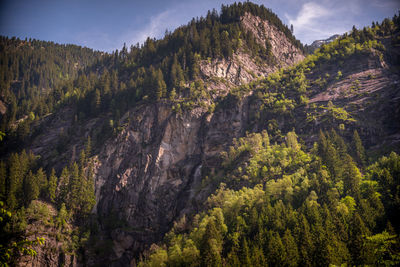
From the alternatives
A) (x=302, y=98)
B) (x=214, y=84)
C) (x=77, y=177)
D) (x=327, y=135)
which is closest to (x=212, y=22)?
(x=214, y=84)

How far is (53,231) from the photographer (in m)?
77.6

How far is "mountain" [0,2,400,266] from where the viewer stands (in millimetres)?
60031

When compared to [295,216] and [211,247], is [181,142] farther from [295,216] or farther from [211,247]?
[295,216]

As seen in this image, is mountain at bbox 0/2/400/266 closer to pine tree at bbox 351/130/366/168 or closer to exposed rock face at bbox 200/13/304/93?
pine tree at bbox 351/130/366/168

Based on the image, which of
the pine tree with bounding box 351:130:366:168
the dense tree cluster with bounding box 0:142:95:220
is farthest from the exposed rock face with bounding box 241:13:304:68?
the dense tree cluster with bounding box 0:142:95:220

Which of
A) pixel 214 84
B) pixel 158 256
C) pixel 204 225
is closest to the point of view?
pixel 158 256

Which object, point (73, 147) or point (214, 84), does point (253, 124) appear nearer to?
point (214, 84)

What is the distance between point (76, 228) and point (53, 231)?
7.32 metres

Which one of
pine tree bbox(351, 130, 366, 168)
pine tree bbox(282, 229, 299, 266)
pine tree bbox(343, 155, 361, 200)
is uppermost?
pine tree bbox(351, 130, 366, 168)

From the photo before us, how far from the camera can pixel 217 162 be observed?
9825 cm

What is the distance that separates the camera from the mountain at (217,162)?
6003cm

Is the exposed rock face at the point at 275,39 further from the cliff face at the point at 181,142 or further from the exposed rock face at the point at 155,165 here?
the exposed rock face at the point at 155,165

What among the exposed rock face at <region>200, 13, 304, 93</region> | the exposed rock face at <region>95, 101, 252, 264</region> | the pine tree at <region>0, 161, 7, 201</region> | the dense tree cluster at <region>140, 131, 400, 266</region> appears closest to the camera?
the dense tree cluster at <region>140, 131, 400, 266</region>

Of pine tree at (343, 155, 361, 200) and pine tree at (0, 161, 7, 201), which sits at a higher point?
pine tree at (0, 161, 7, 201)
